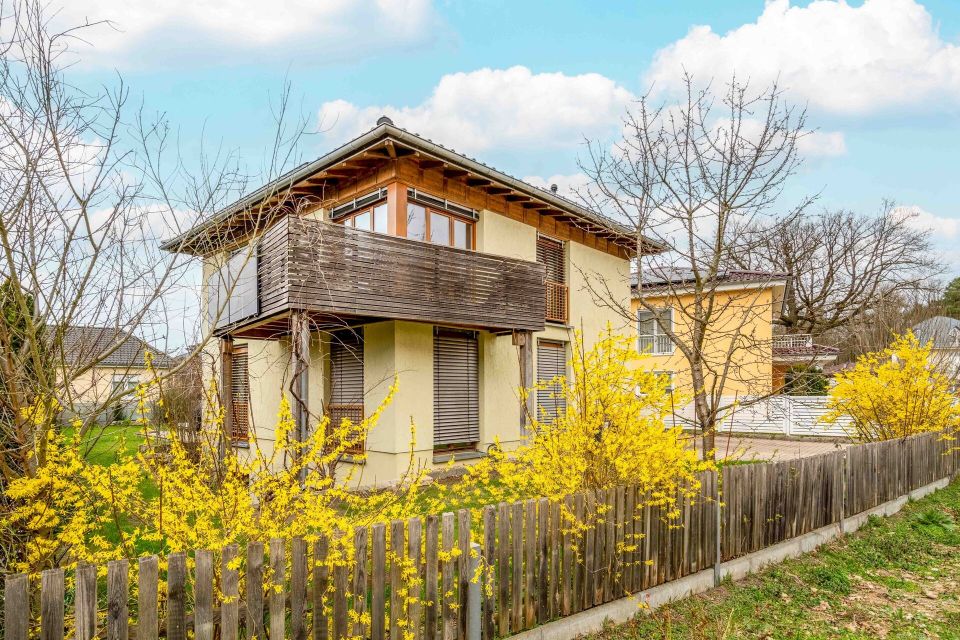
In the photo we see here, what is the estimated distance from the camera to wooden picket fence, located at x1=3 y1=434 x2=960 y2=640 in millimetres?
2697

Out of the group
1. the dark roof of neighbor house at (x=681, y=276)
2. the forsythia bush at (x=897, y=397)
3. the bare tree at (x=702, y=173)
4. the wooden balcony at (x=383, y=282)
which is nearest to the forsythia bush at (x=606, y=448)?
the bare tree at (x=702, y=173)

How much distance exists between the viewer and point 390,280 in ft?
32.4

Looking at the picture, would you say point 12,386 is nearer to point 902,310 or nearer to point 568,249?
point 568,249

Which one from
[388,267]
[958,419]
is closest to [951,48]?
[958,419]

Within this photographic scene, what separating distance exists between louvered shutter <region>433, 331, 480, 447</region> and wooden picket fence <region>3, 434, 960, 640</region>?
21.6 ft

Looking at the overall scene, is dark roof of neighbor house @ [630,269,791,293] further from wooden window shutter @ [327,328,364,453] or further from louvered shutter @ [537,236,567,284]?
wooden window shutter @ [327,328,364,453]

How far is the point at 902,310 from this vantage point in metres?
25.3

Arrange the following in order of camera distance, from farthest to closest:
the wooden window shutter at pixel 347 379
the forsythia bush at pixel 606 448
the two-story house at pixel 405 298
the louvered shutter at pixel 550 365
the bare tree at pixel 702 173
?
the louvered shutter at pixel 550 365
the wooden window shutter at pixel 347 379
the two-story house at pixel 405 298
the bare tree at pixel 702 173
the forsythia bush at pixel 606 448

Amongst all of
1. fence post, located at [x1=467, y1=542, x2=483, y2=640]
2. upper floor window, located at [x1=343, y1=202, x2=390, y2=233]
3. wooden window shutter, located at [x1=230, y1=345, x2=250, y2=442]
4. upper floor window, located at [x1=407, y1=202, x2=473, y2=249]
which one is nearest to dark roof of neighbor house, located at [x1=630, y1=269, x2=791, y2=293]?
upper floor window, located at [x1=407, y1=202, x2=473, y2=249]

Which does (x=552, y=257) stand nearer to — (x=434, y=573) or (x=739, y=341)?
(x=739, y=341)

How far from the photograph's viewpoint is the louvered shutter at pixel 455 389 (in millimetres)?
11695

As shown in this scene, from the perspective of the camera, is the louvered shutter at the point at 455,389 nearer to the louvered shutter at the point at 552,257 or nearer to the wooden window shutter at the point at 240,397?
the louvered shutter at the point at 552,257

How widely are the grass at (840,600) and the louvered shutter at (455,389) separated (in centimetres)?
680

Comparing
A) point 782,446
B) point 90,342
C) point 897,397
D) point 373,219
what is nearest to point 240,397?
point 373,219
